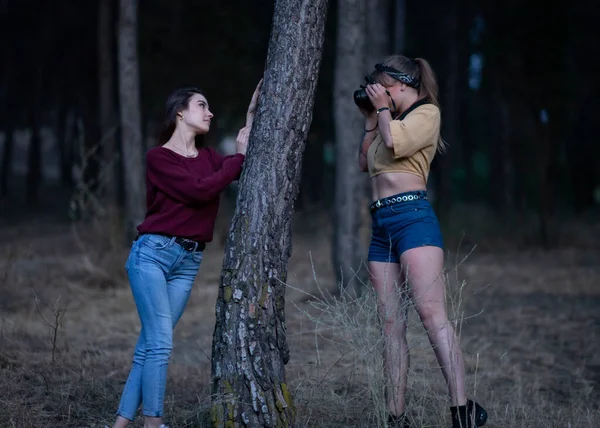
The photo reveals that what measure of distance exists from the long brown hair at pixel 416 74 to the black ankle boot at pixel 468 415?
5.07ft

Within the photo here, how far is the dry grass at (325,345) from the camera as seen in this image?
16.5 ft

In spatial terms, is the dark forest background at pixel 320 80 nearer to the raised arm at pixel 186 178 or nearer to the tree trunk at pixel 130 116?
the tree trunk at pixel 130 116

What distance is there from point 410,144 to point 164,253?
52.5 inches

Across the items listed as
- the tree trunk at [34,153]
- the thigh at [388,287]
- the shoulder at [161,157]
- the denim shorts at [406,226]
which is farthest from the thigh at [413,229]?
the tree trunk at [34,153]

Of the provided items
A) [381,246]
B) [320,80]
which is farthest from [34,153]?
[381,246]

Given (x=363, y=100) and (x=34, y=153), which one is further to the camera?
(x=34, y=153)

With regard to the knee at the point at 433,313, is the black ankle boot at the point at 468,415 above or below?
below

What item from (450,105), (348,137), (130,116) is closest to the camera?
(348,137)

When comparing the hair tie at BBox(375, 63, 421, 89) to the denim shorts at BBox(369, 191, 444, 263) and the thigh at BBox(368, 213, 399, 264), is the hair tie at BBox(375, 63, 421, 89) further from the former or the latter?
the thigh at BBox(368, 213, 399, 264)

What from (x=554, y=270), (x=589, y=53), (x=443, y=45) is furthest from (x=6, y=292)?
(x=443, y=45)

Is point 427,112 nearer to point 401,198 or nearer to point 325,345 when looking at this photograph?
point 401,198

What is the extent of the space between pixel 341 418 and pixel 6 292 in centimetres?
618

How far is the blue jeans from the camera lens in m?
4.50

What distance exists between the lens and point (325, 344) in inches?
294
